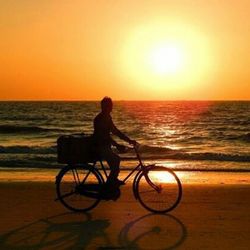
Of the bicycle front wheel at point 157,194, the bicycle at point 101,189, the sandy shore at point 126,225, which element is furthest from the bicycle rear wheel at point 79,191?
the bicycle front wheel at point 157,194

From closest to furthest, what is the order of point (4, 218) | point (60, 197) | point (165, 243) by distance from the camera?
point (165, 243)
point (4, 218)
point (60, 197)

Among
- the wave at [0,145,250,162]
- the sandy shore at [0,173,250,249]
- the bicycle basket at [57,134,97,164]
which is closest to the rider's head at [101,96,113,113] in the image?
the bicycle basket at [57,134,97,164]

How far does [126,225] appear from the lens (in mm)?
7914

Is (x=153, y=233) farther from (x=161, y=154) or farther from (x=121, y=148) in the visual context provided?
(x=161, y=154)

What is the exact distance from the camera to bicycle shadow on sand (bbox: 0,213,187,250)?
673 centimetres

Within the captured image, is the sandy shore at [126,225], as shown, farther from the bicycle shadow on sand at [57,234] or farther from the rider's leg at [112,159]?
the rider's leg at [112,159]

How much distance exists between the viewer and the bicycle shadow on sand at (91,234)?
22.1 ft

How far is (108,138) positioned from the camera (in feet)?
27.8

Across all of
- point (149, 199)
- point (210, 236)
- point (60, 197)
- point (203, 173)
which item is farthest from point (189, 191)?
point (203, 173)

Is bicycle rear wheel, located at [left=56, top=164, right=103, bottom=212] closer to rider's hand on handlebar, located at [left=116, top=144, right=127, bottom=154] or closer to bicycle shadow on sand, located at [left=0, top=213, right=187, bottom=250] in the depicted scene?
bicycle shadow on sand, located at [left=0, top=213, right=187, bottom=250]

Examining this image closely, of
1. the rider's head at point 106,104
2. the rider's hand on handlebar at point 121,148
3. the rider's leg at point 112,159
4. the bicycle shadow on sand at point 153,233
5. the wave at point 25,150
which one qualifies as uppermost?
the rider's head at point 106,104

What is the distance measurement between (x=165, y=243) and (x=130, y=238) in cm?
51

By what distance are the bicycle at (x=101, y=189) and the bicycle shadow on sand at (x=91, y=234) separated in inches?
15.1

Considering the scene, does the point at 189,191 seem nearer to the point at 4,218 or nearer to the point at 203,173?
the point at 4,218
